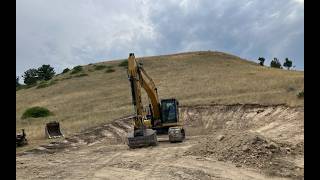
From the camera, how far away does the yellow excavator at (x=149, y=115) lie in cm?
2848

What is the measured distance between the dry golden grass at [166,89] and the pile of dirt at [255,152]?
49.2ft

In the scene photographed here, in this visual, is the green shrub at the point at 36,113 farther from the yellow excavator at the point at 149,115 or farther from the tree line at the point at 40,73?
the tree line at the point at 40,73

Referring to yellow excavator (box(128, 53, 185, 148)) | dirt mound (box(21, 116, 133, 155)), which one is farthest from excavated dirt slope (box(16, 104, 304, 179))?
yellow excavator (box(128, 53, 185, 148))

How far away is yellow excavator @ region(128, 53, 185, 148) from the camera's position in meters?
28.5

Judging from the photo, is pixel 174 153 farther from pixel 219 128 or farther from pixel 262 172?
pixel 219 128

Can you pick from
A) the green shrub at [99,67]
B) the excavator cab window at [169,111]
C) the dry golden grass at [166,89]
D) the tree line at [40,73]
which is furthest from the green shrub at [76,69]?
the excavator cab window at [169,111]

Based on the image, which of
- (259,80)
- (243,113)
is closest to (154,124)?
(243,113)

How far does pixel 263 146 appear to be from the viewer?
2141 centimetres

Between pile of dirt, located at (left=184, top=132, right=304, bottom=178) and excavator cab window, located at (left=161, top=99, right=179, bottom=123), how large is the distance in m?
9.24

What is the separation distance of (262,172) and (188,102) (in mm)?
36092

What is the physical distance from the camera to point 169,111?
33.6m

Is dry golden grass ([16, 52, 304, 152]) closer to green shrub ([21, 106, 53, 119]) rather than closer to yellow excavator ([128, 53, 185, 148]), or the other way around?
green shrub ([21, 106, 53, 119])

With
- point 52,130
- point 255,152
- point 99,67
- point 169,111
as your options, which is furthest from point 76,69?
point 255,152

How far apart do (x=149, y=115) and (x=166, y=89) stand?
3611 centimetres
